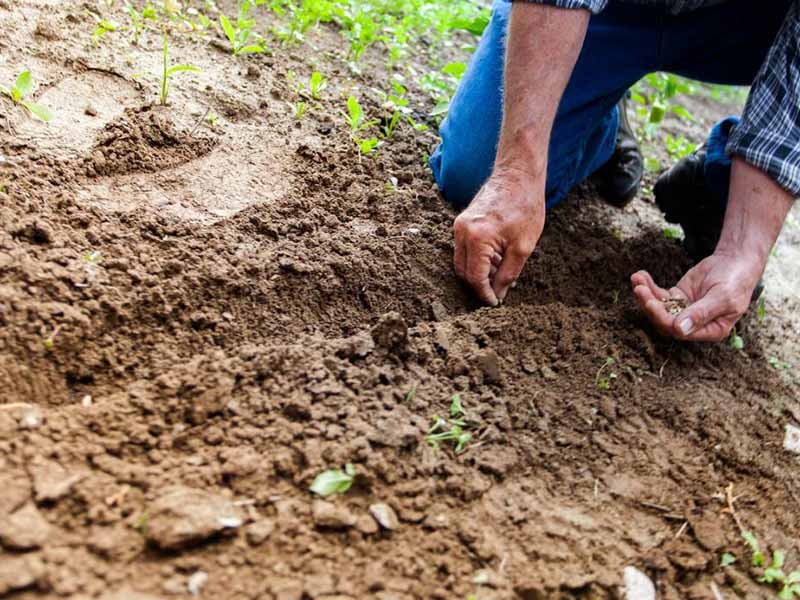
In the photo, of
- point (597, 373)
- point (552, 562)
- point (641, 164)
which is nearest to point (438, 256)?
point (597, 373)

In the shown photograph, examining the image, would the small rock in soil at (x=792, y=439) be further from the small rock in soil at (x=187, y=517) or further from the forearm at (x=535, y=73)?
the small rock in soil at (x=187, y=517)

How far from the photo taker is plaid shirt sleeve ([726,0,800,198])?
6.66 ft

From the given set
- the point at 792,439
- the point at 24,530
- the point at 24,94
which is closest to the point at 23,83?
the point at 24,94

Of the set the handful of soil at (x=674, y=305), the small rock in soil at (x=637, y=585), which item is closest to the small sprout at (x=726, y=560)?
the small rock in soil at (x=637, y=585)

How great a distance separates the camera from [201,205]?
1.89 meters

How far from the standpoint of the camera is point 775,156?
204 cm

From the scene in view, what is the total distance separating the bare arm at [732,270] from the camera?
1.93 metres

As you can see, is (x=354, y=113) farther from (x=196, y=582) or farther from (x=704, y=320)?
(x=196, y=582)

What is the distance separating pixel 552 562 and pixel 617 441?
422mm

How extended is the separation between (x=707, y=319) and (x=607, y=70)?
88 cm

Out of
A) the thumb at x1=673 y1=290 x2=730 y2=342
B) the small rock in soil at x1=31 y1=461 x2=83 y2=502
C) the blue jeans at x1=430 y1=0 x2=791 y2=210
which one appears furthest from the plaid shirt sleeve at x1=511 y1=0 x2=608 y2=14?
the small rock in soil at x1=31 y1=461 x2=83 y2=502

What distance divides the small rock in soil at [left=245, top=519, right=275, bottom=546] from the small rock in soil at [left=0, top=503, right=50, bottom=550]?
1.04 feet

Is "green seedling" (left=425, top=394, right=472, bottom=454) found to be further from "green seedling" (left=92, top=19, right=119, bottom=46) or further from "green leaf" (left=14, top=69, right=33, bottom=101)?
"green seedling" (left=92, top=19, right=119, bottom=46)

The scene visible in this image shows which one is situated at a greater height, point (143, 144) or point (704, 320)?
point (704, 320)
